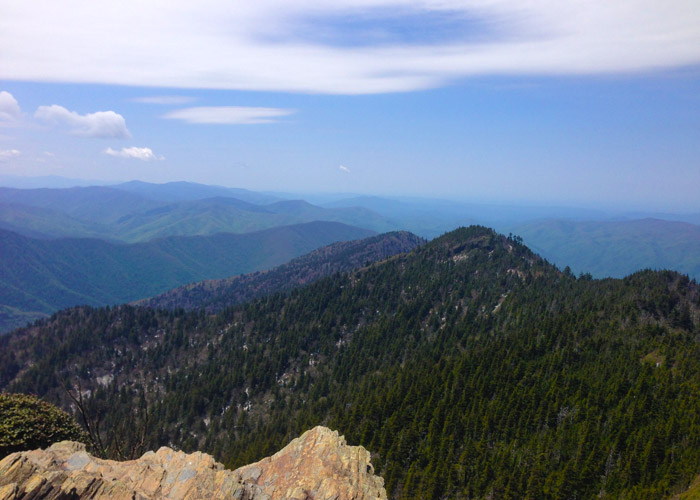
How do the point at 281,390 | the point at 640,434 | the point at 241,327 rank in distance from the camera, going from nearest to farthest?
the point at 640,434, the point at 281,390, the point at 241,327

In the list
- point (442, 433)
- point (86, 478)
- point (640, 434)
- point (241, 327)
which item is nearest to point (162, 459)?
point (86, 478)

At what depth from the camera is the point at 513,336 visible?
10225cm

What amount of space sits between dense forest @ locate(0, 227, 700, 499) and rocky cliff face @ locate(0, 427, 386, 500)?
4768 millimetres

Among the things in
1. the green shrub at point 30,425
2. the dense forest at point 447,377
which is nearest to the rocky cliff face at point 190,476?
the dense forest at point 447,377

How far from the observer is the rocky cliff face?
2119cm

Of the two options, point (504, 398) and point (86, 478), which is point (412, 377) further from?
point (86, 478)

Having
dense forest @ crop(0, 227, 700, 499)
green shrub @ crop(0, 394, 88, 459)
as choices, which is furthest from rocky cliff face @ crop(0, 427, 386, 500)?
green shrub @ crop(0, 394, 88, 459)

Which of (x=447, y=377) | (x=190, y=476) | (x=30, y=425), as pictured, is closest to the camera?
(x=190, y=476)

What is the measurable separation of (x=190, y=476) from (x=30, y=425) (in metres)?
22.4

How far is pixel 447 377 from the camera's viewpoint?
93.2 metres

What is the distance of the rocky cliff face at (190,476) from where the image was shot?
69.5 feet

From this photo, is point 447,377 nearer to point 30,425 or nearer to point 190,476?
point 190,476

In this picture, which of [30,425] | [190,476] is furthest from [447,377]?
[30,425]

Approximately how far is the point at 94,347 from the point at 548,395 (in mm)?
208836
